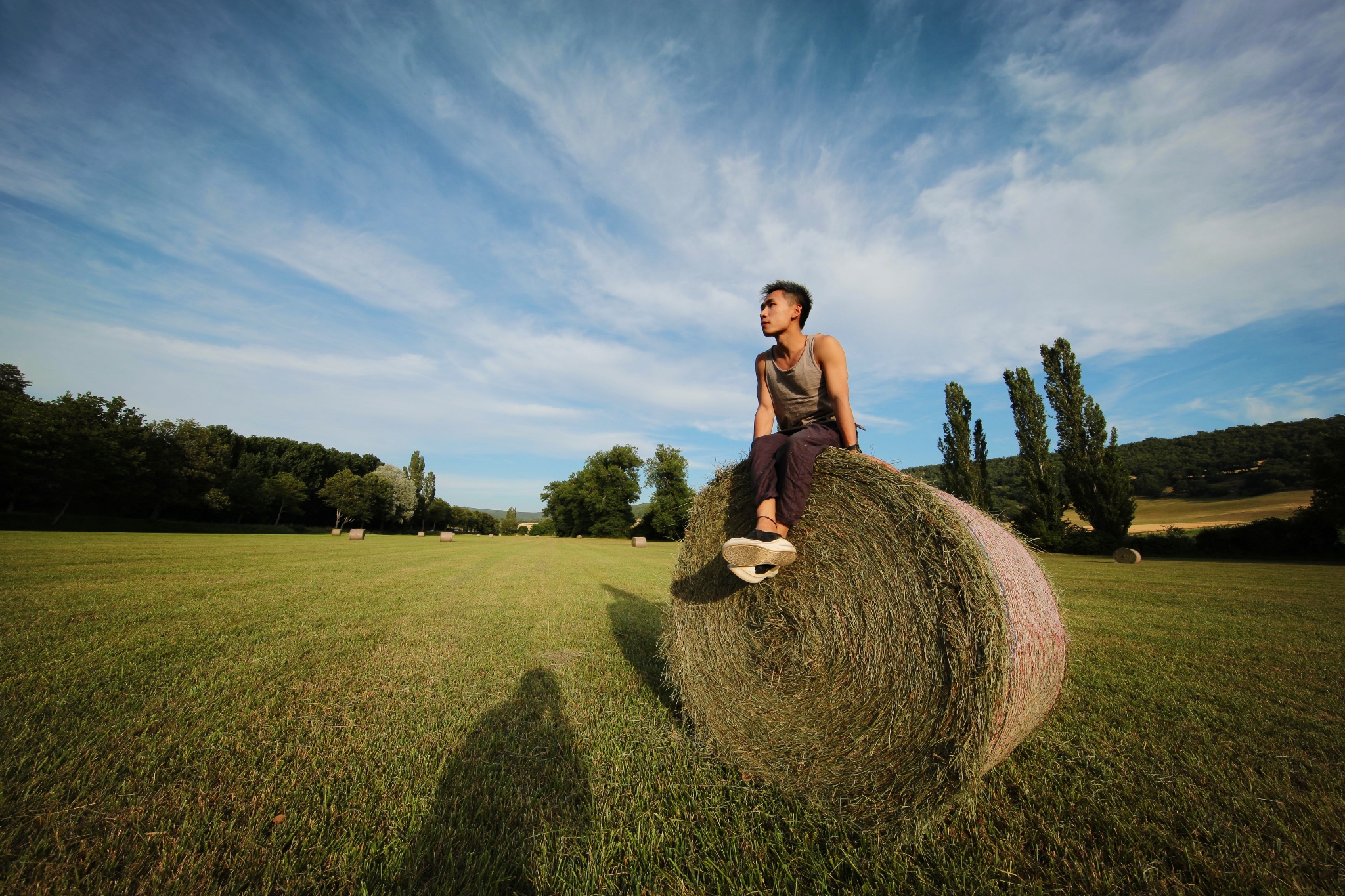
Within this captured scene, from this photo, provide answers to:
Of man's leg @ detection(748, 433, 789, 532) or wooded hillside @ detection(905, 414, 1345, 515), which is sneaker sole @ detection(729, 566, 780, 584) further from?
wooded hillside @ detection(905, 414, 1345, 515)

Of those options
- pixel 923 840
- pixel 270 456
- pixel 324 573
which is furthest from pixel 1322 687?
pixel 270 456

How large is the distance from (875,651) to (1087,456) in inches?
1484

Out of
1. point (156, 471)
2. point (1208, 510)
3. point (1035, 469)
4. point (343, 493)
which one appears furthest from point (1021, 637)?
point (343, 493)

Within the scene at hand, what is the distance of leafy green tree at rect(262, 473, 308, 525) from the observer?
52625mm

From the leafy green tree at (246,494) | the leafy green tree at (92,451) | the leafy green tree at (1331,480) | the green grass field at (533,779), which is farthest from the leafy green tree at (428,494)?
the leafy green tree at (1331,480)

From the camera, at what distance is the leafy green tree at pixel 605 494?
66375mm

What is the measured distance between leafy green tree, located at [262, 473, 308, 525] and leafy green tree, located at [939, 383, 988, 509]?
64.6 meters

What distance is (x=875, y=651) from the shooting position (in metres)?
2.82

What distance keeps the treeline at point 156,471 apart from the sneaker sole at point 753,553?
151ft

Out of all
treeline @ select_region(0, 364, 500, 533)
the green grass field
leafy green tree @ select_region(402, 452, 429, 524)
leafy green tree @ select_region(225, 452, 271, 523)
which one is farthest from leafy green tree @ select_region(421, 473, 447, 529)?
the green grass field

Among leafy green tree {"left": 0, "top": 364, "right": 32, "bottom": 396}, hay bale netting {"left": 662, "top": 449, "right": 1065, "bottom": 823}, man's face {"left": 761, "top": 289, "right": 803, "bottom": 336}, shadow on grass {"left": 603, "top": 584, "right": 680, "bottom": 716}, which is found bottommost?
shadow on grass {"left": 603, "top": 584, "right": 680, "bottom": 716}

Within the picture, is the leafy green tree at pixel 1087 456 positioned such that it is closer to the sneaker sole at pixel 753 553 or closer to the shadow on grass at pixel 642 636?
the shadow on grass at pixel 642 636

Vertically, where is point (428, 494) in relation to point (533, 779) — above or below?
above

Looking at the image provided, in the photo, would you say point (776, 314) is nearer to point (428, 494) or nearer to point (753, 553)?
point (753, 553)
